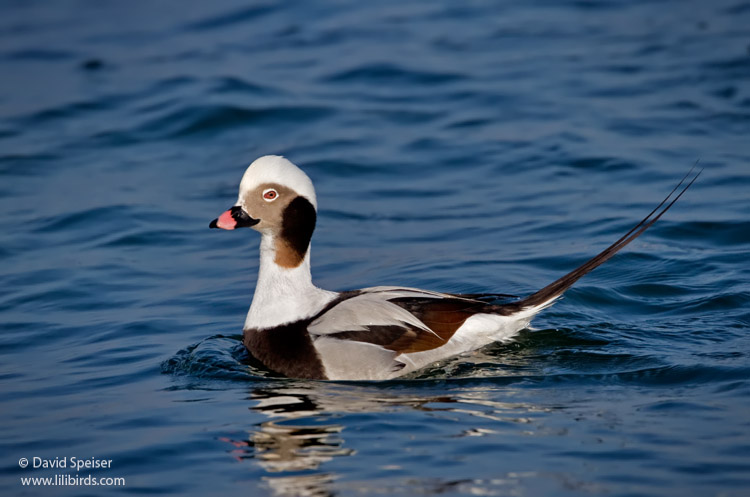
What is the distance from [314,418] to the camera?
21.0ft

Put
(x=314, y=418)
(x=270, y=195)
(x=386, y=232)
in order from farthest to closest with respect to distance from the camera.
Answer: (x=386, y=232) < (x=270, y=195) < (x=314, y=418)

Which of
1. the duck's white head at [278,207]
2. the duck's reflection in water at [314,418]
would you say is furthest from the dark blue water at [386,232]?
the duck's white head at [278,207]

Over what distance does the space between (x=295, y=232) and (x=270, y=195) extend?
34 centimetres

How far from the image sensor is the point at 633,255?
9.82 meters

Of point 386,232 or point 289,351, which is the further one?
point 386,232

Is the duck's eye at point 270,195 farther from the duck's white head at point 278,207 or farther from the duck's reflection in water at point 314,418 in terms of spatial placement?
the duck's reflection in water at point 314,418

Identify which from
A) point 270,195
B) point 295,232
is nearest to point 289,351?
point 295,232

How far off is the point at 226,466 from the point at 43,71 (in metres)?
13.1

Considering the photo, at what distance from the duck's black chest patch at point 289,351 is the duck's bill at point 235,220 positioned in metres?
0.77

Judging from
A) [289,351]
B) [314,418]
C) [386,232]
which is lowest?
[314,418]

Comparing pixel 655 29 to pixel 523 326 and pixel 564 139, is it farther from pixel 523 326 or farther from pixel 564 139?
pixel 523 326

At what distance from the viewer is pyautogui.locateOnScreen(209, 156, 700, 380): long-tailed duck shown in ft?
23.2

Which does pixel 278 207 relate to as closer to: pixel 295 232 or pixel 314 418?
pixel 295 232

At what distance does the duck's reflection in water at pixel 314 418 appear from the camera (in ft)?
18.6
